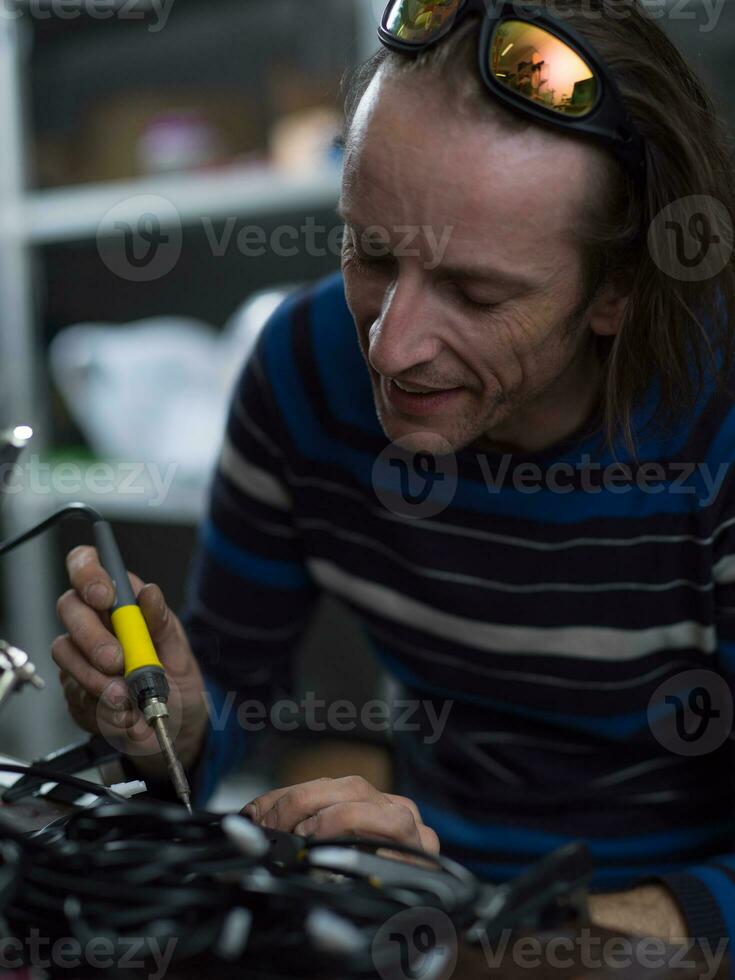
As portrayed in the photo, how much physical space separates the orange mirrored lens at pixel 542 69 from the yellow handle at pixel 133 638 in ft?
1.17

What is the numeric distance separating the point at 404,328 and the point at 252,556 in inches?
14.8

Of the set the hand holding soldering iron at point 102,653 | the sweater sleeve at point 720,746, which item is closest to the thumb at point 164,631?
the hand holding soldering iron at point 102,653

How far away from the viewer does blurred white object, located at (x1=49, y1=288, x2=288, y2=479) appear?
167cm

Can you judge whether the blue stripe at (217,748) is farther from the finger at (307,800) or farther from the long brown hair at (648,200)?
the long brown hair at (648,200)

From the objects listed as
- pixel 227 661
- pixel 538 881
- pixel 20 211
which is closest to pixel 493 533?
pixel 227 661

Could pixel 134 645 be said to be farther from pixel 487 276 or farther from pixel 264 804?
pixel 487 276

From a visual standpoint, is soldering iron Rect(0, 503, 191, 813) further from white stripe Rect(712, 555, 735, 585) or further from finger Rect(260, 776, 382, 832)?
white stripe Rect(712, 555, 735, 585)

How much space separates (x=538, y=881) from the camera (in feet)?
1.37

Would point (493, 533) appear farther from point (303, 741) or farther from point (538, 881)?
point (538, 881)

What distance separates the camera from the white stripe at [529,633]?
0.79 m

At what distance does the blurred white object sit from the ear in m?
0.92

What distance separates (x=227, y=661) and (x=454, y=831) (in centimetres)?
24

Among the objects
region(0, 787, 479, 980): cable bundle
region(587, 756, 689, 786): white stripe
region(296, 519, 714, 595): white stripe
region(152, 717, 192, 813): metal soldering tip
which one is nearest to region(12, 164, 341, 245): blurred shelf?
region(296, 519, 714, 595): white stripe

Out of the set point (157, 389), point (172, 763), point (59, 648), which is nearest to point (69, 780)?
point (172, 763)
